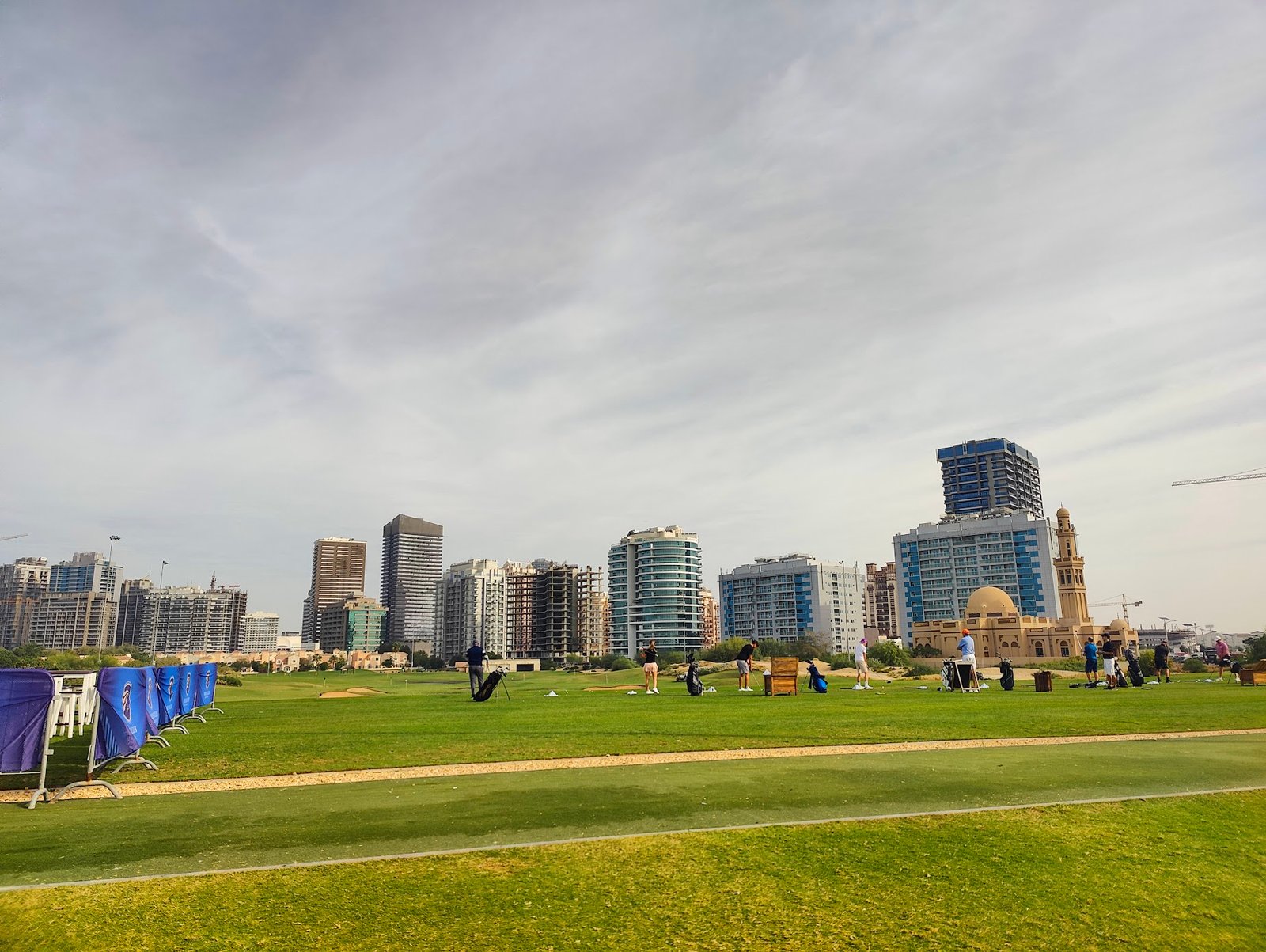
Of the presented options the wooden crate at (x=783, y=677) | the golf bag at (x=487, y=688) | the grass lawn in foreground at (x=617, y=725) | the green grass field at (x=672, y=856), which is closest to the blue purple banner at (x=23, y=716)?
the green grass field at (x=672, y=856)

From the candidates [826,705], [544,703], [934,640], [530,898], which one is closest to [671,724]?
[826,705]

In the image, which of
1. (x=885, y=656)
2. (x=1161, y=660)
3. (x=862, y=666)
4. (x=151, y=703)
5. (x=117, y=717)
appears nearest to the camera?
(x=117, y=717)

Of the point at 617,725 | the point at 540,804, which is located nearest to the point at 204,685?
the point at 617,725

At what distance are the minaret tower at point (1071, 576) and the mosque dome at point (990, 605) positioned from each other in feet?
33.5

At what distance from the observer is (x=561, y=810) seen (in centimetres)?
1028

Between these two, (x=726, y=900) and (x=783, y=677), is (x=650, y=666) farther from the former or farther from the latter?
(x=726, y=900)

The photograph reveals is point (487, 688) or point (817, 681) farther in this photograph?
point (817, 681)

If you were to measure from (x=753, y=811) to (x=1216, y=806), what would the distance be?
6.09 metres

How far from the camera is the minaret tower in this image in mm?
126625

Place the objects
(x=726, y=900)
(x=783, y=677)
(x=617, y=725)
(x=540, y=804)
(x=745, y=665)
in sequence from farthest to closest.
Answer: (x=745, y=665)
(x=783, y=677)
(x=617, y=725)
(x=540, y=804)
(x=726, y=900)

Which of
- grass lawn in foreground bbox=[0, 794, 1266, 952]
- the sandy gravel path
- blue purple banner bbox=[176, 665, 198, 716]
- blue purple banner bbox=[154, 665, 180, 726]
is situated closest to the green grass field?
grass lawn in foreground bbox=[0, 794, 1266, 952]

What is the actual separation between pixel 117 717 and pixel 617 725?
35.2 feet

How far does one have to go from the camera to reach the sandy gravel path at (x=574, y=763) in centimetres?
1260

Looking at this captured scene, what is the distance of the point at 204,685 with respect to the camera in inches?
1061
